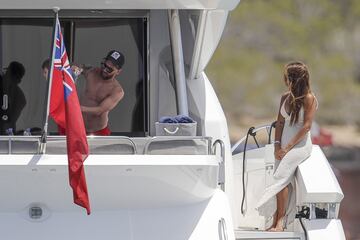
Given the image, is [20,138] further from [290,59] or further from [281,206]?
[290,59]

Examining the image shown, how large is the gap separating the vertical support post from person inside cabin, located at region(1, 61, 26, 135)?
1.26 meters

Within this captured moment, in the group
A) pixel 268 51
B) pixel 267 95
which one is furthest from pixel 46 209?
pixel 268 51

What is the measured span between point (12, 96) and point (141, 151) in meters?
1.92

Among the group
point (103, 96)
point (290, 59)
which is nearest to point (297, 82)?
point (103, 96)

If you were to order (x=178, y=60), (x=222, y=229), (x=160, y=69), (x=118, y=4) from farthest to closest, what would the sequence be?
1. (x=160, y=69)
2. (x=178, y=60)
3. (x=118, y=4)
4. (x=222, y=229)

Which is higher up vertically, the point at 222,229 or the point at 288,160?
the point at 288,160

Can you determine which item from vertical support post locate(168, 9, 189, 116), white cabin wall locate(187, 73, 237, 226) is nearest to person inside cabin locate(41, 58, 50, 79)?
vertical support post locate(168, 9, 189, 116)

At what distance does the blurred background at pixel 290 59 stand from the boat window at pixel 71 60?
23943 mm

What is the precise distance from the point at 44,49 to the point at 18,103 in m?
0.49

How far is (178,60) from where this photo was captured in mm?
9250

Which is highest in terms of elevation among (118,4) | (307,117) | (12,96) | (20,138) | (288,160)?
(118,4)

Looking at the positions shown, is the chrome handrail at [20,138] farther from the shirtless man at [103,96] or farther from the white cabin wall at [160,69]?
the white cabin wall at [160,69]

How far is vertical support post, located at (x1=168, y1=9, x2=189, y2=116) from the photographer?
9.13m

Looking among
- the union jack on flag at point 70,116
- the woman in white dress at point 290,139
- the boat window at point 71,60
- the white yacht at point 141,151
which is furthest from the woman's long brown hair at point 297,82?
the union jack on flag at point 70,116
